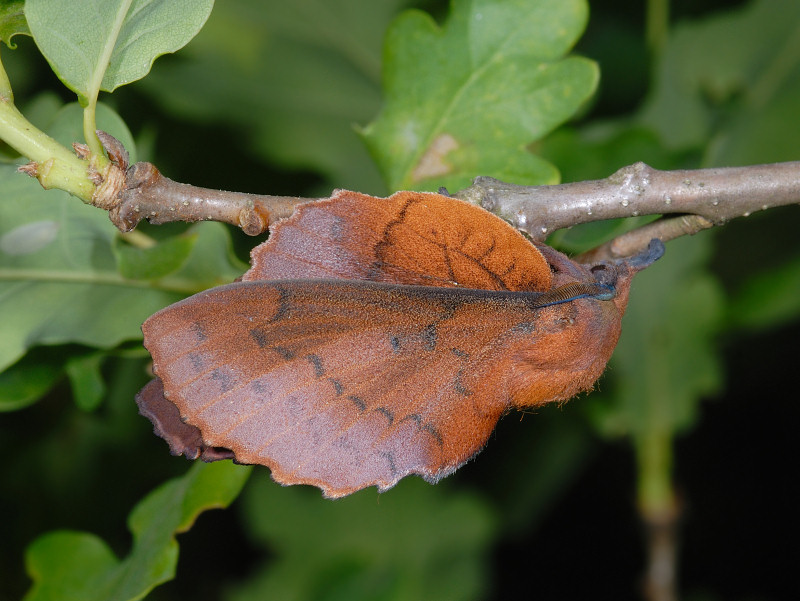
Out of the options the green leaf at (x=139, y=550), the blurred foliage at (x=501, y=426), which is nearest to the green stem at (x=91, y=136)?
the blurred foliage at (x=501, y=426)

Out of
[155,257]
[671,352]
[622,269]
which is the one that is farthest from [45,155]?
[671,352]

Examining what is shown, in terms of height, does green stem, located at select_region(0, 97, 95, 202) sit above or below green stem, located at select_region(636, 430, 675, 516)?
above

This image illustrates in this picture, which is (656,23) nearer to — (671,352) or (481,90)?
(481,90)

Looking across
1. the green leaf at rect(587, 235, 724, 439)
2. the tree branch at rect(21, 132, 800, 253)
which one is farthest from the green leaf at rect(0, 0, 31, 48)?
the green leaf at rect(587, 235, 724, 439)

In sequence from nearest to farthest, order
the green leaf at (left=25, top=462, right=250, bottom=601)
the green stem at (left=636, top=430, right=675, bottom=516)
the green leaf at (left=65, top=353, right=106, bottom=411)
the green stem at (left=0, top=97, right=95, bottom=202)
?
the green stem at (left=0, top=97, right=95, bottom=202), the green leaf at (left=25, top=462, right=250, bottom=601), the green leaf at (left=65, top=353, right=106, bottom=411), the green stem at (left=636, top=430, right=675, bottom=516)

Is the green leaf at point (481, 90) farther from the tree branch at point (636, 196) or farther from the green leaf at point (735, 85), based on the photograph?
the green leaf at point (735, 85)

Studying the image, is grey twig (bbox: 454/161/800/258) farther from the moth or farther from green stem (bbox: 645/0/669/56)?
green stem (bbox: 645/0/669/56)

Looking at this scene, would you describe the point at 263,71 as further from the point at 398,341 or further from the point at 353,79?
the point at 398,341
